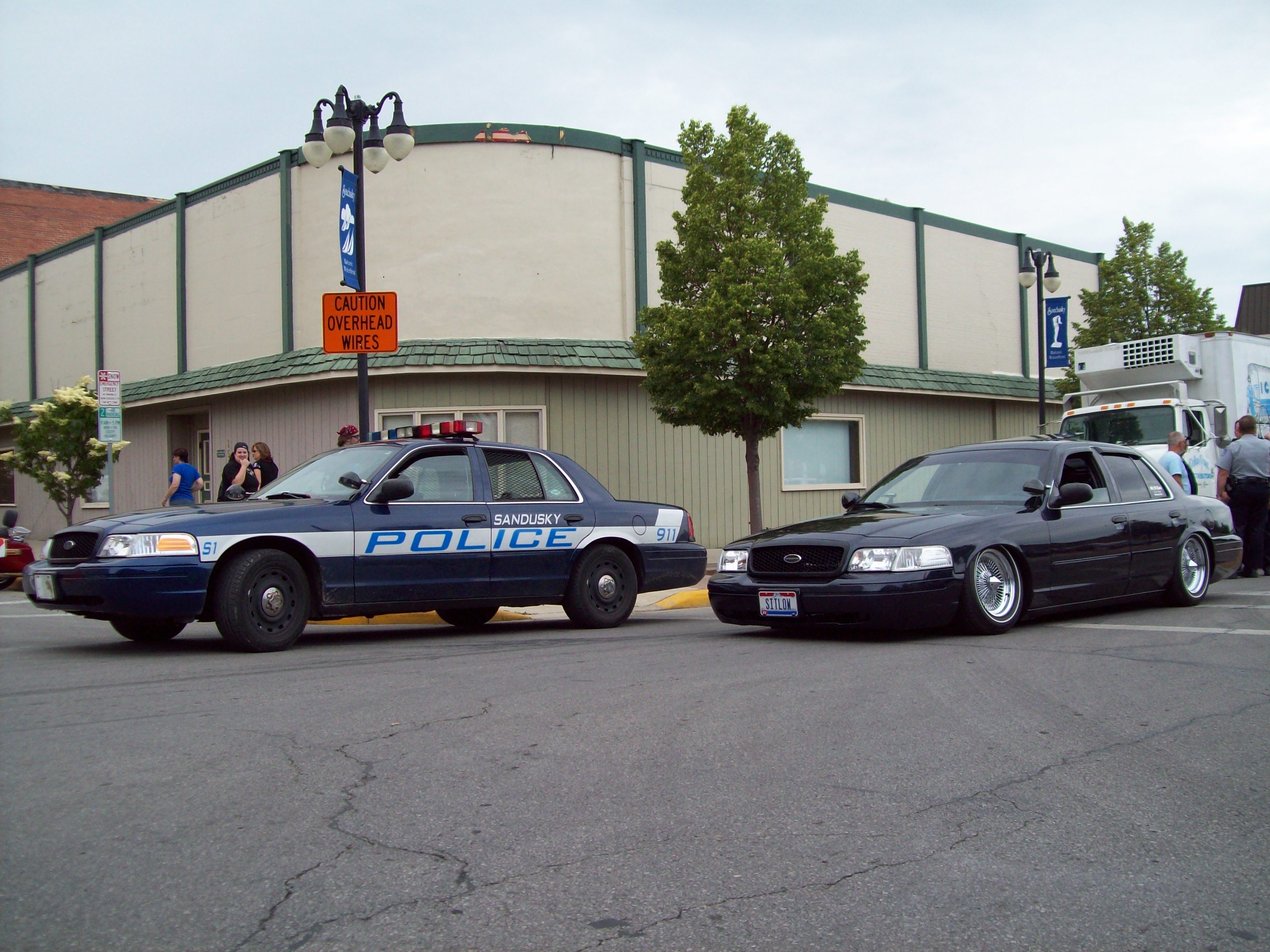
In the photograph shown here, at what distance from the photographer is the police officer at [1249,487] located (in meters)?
12.9

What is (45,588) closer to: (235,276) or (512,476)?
(512,476)

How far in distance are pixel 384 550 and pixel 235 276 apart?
13.7 metres

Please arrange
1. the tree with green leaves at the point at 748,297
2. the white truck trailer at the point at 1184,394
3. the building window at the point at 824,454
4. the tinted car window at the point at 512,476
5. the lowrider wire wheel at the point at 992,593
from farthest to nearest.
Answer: the building window at the point at 824,454
the white truck trailer at the point at 1184,394
the tree with green leaves at the point at 748,297
the tinted car window at the point at 512,476
the lowrider wire wheel at the point at 992,593

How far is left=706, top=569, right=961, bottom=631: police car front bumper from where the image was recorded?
7754 millimetres

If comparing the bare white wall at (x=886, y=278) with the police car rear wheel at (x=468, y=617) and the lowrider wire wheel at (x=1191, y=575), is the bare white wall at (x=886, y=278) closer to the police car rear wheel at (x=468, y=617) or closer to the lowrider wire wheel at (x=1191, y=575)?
the lowrider wire wheel at (x=1191, y=575)

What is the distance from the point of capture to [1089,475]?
31.0 ft

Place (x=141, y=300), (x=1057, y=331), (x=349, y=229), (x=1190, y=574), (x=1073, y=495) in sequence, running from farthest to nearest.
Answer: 1. (x=141, y=300)
2. (x=1057, y=331)
3. (x=349, y=229)
4. (x=1190, y=574)
5. (x=1073, y=495)

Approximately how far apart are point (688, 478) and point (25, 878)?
16.5 meters

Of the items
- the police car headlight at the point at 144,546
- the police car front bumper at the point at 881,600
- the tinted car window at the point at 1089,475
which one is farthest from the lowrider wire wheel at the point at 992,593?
the police car headlight at the point at 144,546

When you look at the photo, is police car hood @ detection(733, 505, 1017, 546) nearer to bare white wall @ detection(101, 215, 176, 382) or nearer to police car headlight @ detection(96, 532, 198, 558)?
police car headlight @ detection(96, 532, 198, 558)

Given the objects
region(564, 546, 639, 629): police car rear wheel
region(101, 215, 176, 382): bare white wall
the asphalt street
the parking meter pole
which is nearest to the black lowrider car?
the asphalt street

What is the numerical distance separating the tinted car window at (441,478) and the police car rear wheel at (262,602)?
1170 millimetres

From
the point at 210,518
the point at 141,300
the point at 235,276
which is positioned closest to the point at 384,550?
the point at 210,518

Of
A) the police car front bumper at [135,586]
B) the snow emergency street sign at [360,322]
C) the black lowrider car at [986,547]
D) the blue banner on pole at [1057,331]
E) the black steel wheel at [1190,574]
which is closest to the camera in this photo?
the police car front bumper at [135,586]
